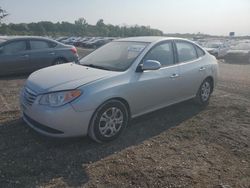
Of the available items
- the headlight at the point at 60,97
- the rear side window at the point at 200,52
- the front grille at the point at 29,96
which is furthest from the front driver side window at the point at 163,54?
the front grille at the point at 29,96

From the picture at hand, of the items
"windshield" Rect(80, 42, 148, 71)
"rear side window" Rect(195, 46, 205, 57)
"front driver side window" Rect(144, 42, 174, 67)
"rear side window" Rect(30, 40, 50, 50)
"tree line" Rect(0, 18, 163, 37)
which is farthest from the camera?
"tree line" Rect(0, 18, 163, 37)

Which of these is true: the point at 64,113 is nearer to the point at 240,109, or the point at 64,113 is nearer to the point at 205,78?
the point at 205,78

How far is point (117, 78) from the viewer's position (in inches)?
177

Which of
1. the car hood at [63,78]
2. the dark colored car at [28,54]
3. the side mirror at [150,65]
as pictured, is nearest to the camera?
the car hood at [63,78]

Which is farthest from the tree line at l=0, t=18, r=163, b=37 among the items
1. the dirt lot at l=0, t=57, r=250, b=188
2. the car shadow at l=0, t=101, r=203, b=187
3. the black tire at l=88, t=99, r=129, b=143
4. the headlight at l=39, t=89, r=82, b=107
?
the headlight at l=39, t=89, r=82, b=107

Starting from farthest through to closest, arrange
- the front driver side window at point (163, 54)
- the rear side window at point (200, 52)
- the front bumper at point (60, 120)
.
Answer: the rear side window at point (200, 52) < the front driver side window at point (163, 54) < the front bumper at point (60, 120)

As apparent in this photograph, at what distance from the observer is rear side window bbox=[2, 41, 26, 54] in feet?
30.7

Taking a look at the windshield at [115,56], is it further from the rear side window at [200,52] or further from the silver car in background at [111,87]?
the rear side window at [200,52]

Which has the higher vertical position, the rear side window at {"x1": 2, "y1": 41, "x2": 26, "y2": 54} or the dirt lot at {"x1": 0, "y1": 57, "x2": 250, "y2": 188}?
the rear side window at {"x1": 2, "y1": 41, "x2": 26, "y2": 54}

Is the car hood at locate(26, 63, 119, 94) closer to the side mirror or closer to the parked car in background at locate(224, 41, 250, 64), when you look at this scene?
the side mirror

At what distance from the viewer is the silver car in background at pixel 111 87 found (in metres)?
4.07

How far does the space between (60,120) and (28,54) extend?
21.1ft

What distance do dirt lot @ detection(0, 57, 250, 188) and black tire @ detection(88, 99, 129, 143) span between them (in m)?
0.14

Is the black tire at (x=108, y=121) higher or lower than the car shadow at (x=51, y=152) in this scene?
higher
